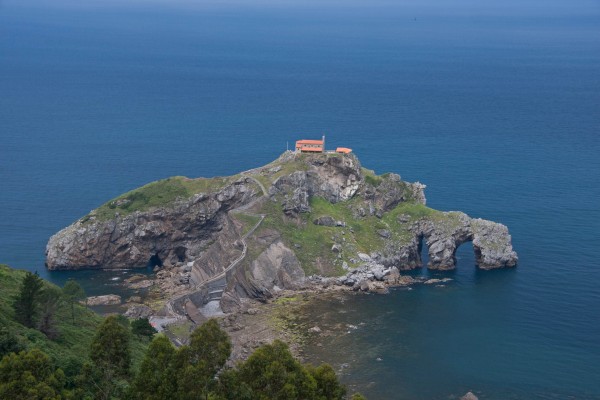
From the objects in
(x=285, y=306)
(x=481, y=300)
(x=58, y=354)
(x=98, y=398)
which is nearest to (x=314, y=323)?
(x=285, y=306)

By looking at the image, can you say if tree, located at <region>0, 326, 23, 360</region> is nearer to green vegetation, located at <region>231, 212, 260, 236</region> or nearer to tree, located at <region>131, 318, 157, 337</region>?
tree, located at <region>131, 318, 157, 337</region>

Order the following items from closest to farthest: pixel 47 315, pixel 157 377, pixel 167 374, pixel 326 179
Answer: pixel 157 377
pixel 167 374
pixel 47 315
pixel 326 179

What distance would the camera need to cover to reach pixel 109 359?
60.9 metres

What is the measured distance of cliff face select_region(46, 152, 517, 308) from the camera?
119250 mm

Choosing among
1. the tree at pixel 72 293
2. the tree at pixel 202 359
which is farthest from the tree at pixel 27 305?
the tree at pixel 202 359

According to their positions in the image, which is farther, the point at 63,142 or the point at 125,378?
the point at 63,142

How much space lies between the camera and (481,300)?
114562 millimetres

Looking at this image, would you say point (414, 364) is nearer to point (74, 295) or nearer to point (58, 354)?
point (74, 295)

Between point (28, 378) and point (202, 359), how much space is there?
10.4 m

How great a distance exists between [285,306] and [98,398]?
53.3m

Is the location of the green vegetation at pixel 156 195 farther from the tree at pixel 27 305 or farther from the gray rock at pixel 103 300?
the tree at pixel 27 305

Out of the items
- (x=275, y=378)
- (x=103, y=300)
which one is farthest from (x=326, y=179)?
(x=275, y=378)

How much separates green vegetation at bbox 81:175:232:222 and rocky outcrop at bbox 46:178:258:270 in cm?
99

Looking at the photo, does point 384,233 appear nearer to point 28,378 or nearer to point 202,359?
point 202,359
